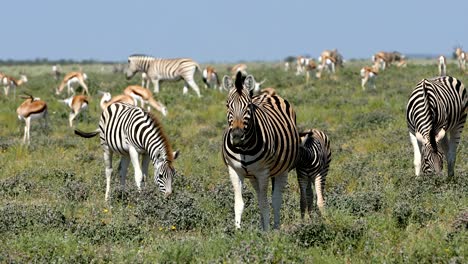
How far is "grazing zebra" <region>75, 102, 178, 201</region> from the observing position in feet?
37.2

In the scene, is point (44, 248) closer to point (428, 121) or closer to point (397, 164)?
point (428, 121)

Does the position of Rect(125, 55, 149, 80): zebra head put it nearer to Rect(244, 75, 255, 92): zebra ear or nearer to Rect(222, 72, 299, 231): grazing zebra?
Rect(222, 72, 299, 231): grazing zebra

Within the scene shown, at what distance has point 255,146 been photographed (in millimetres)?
7965

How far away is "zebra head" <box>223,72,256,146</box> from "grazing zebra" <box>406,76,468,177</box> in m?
4.41

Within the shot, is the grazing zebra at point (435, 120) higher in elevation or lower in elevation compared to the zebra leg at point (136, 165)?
higher

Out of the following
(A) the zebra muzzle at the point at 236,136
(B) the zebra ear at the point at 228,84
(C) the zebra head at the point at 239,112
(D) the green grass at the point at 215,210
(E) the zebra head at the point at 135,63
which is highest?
(E) the zebra head at the point at 135,63

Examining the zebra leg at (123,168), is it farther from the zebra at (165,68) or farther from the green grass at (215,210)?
the zebra at (165,68)

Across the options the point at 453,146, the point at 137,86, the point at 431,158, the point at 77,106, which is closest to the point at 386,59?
the point at 137,86

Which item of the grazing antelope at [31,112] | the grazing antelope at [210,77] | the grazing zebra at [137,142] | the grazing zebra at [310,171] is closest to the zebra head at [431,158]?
the grazing zebra at [310,171]

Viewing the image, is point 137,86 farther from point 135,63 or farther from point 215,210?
point 215,210

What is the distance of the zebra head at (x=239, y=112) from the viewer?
298 inches

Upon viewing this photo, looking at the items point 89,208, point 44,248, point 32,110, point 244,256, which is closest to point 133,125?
point 89,208

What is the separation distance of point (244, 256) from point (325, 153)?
3466 mm

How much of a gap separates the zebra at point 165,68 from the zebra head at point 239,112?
22.2m
